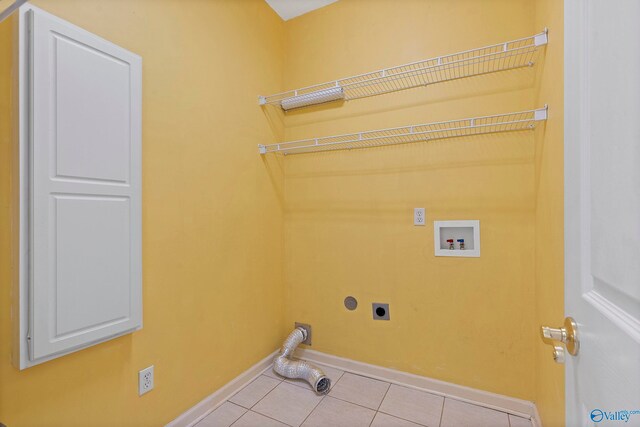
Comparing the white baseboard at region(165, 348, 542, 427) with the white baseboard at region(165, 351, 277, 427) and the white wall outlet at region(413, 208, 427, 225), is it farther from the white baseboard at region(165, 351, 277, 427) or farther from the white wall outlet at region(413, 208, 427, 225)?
the white wall outlet at region(413, 208, 427, 225)

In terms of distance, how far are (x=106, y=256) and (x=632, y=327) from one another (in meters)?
1.48

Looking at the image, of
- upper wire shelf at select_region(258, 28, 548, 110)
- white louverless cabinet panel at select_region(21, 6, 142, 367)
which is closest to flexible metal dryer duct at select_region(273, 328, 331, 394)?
white louverless cabinet panel at select_region(21, 6, 142, 367)

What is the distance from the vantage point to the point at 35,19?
966 mm

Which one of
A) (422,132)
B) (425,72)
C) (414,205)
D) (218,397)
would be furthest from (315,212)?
(218,397)

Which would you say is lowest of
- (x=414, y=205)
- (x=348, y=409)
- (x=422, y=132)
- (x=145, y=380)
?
(x=348, y=409)

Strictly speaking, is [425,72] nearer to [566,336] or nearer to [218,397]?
[566,336]

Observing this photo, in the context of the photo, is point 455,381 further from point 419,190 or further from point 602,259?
point 602,259

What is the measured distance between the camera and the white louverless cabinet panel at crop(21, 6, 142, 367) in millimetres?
973

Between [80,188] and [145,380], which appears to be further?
[145,380]

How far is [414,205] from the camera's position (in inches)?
74.2

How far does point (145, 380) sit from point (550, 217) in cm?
199

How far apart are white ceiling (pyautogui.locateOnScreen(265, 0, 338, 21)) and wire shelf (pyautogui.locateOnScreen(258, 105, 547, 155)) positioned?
1.03m

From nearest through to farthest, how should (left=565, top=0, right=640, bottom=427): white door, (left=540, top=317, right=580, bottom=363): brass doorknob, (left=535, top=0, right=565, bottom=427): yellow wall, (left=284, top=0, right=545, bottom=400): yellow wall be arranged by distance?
(left=565, top=0, right=640, bottom=427): white door → (left=540, top=317, right=580, bottom=363): brass doorknob → (left=535, top=0, right=565, bottom=427): yellow wall → (left=284, top=0, right=545, bottom=400): yellow wall

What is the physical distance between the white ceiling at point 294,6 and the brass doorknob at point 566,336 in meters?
2.41
